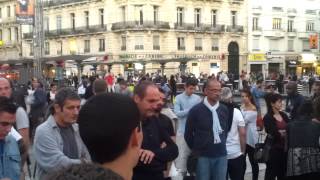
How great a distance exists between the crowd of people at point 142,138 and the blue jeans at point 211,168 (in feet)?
0.04

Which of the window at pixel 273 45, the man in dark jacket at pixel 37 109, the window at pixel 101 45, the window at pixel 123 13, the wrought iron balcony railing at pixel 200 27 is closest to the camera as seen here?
the man in dark jacket at pixel 37 109

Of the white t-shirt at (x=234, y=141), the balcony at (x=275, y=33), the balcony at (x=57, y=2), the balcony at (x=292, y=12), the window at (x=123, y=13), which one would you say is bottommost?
the white t-shirt at (x=234, y=141)

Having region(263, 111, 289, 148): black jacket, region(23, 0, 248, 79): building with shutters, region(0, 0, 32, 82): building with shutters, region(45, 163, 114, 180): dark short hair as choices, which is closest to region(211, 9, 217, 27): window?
region(23, 0, 248, 79): building with shutters

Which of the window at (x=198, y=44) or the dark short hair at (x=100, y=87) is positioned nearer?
the dark short hair at (x=100, y=87)

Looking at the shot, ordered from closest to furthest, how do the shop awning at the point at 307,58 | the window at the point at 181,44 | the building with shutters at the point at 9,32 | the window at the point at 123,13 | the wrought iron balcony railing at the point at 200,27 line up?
the window at the point at 123,13, the wrought iron balcony railing at the point at 200,27, the window at the point at 181,44, the shop awning at the point at 307,58, the building with shutters at the point at 9,32

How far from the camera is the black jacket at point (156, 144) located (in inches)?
174

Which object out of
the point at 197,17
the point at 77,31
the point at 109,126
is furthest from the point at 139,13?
the point at 109,126

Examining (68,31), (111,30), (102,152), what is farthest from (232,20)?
(102,152)

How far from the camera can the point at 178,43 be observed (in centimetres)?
5550

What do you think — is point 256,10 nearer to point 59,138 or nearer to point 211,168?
point 211,168

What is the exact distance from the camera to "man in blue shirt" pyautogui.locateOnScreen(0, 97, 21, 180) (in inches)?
161

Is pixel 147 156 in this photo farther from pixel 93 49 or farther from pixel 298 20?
pixel 298 20

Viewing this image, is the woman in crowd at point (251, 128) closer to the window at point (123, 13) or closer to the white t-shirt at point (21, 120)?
the white t-shirt at point (21, 120)

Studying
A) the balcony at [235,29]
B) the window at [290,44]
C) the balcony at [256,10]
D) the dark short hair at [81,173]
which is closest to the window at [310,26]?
the window at [290,44]
